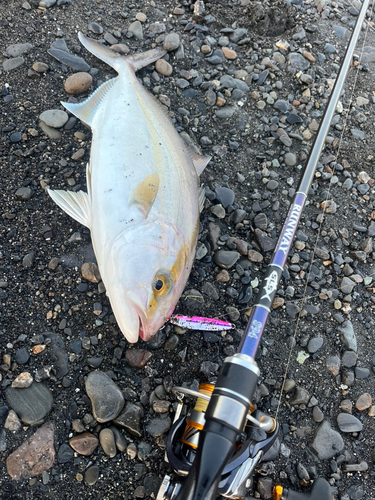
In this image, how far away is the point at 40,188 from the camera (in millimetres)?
3145

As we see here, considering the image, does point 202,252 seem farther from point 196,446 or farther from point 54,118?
point 54,118

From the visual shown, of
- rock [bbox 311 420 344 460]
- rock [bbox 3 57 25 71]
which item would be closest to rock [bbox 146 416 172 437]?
rock [bbox 311 420 344 460]

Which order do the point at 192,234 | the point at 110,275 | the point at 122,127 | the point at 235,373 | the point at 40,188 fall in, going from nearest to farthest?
1. the point at 235,373
2. the point at 110,275
3. the point at 192,234
4. the point at 122,127
5. the point at 40,188

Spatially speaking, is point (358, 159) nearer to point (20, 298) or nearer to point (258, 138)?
point (258, 138)

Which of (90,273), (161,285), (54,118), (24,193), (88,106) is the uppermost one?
(88,106)

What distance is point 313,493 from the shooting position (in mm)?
2562

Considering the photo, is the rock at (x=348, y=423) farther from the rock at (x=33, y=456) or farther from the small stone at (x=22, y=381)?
the small stone at (x=22, y=381)

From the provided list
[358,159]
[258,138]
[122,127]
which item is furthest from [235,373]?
[358,159]

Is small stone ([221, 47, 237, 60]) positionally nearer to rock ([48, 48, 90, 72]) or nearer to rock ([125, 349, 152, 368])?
rock ([48, 48, 90, 72])

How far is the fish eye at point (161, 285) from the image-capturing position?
241cm

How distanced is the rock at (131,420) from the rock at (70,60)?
306 centimetres

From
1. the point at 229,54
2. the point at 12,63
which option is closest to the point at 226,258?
the point at 229,54

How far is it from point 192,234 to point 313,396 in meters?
1.51

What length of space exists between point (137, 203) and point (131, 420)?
1444mm
